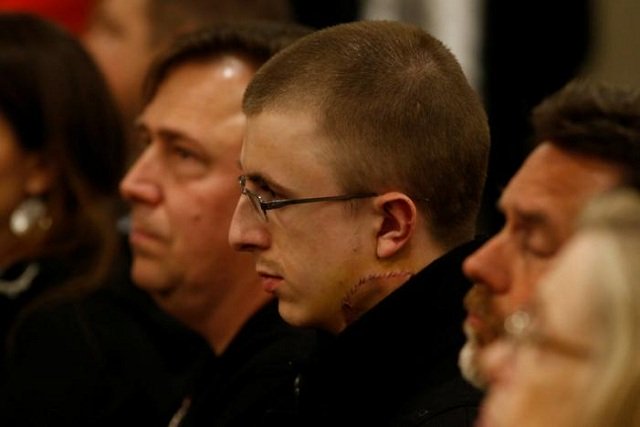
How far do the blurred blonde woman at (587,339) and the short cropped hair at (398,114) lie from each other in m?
0.84

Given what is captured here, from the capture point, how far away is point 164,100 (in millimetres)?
3307

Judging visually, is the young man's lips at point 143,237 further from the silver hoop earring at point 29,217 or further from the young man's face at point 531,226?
the young man's face at point 531,226

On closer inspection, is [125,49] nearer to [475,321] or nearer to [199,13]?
[199,13]

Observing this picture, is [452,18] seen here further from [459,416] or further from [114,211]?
[459,416]

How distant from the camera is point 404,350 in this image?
237 cm

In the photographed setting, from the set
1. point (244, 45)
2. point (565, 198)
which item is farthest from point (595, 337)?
point (244, 45)

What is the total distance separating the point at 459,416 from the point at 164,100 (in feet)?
4.29

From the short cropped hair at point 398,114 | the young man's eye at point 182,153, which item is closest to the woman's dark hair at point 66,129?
the young man's eye at point 182,153

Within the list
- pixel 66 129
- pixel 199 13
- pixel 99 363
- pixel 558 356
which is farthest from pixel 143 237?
pixel 558 356

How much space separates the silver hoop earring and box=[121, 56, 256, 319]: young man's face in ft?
2.28

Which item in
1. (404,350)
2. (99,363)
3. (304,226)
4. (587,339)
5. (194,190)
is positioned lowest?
(99,363)

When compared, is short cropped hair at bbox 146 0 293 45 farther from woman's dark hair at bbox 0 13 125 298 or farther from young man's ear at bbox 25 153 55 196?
young man's ear at bbox 25 153 55 196

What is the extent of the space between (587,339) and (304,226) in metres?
1.08

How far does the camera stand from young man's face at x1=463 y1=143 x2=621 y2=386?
71.2 inches
